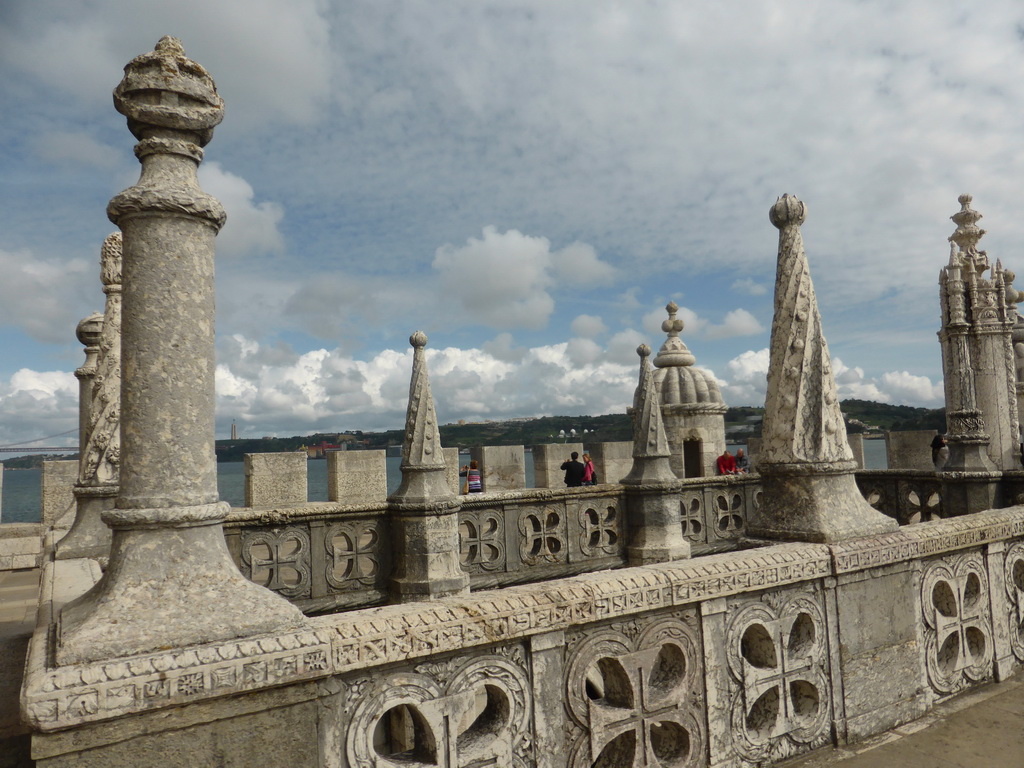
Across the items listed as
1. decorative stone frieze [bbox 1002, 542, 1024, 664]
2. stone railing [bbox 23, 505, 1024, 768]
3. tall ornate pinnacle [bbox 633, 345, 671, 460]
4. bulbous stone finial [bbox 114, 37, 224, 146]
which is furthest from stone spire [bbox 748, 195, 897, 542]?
tall ornate pinnacle [bbox 633, 345, 671, 460]

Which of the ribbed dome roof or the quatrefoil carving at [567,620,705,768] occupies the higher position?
the ribbed dome roof

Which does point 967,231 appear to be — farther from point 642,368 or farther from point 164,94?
point 164,94

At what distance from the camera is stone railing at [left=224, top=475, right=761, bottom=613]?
6.69 metres

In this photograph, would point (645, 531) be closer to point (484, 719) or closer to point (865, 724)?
point (865, 724)

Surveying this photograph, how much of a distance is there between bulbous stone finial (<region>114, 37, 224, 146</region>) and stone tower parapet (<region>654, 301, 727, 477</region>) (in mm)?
10634

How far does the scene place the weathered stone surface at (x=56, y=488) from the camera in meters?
9.84

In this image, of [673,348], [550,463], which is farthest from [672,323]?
[550,463]

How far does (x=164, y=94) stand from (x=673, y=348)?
1136 centimetres

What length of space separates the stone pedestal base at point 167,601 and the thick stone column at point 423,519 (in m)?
4.61

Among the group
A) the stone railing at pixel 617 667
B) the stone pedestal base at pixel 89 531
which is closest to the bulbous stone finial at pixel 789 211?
the stone railing at pixel 617 667

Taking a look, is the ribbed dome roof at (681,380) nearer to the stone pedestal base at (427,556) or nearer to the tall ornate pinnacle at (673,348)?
the tall ornate pinnacle at (673,348)

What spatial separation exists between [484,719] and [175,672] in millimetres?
1137

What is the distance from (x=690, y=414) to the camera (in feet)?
41.1

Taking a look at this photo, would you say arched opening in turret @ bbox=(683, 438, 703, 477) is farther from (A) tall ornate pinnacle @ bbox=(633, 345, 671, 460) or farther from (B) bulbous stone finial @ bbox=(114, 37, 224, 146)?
(B) bulbous stone finial @ bbox=(114, 37, 224, 146)
